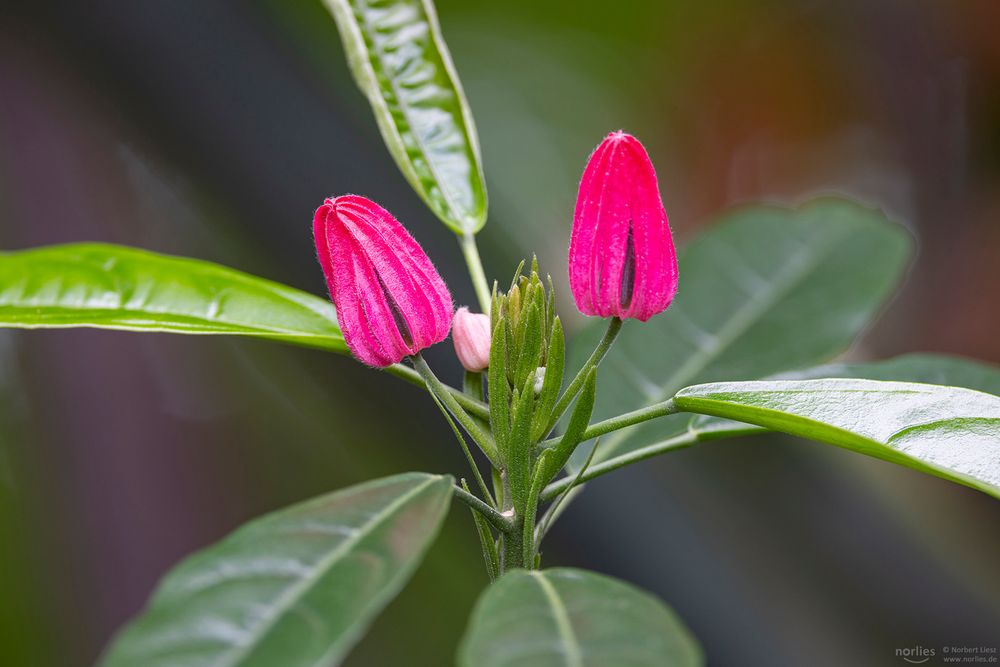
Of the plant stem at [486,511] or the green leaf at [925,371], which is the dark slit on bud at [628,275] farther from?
the green leaf at [925,371]

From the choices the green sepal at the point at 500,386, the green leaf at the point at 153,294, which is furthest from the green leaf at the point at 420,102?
the green sepal at the point at 500,386

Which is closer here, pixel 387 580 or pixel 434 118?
pixel 387 580

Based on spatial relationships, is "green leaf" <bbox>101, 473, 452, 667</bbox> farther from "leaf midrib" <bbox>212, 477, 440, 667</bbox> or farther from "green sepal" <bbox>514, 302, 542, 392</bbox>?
"green sepal" <bbox>514, 302, 542, 392</bbox>

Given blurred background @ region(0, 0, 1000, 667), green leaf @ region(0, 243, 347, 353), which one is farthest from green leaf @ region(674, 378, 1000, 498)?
blurred background @ region(0, 0, 1000, 667)

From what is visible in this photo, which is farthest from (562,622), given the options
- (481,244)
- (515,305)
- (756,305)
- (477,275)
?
(481,244)

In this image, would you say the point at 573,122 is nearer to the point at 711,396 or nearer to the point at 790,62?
the point at 790,62

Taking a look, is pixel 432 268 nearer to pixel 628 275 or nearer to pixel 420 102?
pixel 628 275

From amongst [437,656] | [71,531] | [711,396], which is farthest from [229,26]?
[437,656]
